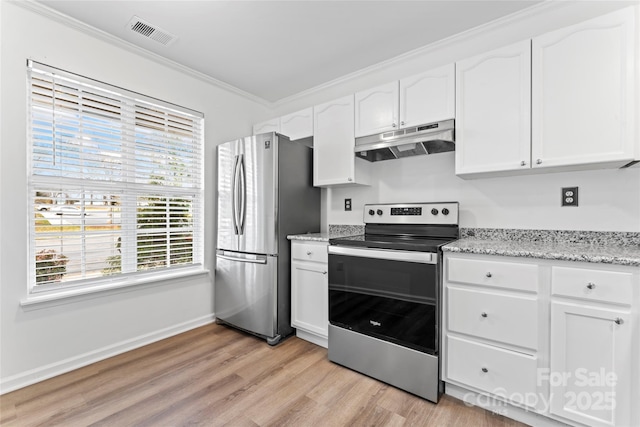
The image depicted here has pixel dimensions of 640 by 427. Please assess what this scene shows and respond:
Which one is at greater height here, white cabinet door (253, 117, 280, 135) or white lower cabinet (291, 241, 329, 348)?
white cabinet door (253, 117, 280, 135)

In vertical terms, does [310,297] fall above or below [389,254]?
below

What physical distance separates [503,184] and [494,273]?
2.75ft

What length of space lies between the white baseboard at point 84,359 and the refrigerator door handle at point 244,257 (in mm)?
703

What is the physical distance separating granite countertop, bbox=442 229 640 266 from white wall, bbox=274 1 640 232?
54mm

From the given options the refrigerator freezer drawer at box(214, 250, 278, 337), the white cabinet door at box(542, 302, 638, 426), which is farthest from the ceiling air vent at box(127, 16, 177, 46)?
the white cabinet door at box(542, 302, 638, 426)

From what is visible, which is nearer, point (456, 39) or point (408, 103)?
point (408, 103)

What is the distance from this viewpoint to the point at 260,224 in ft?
8.25

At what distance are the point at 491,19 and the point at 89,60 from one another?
3088mm

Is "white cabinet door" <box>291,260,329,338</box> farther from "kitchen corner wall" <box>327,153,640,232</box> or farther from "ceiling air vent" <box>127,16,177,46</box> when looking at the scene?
"ceiling air vent" <box>127,16,177,46</box>

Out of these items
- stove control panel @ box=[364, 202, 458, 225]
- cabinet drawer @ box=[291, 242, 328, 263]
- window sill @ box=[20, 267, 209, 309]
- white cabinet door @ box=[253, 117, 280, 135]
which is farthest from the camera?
white cabinet door @ box=[253, 117, 280, 135]

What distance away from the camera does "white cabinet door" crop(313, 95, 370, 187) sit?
248cm

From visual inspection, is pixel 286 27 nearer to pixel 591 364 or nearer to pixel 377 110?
pixel 377 110

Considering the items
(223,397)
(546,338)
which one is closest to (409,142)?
(546,338)

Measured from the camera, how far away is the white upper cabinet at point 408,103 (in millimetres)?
1996
